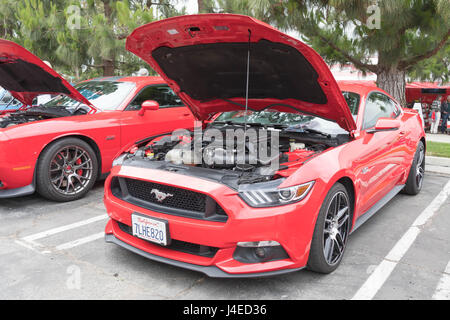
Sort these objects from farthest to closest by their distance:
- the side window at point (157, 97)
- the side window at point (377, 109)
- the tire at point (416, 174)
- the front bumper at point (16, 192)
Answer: the side window at point (157, 97), the tire at point (416, 174), the front bumper at point (16, 192), the side window at point (377, 109)

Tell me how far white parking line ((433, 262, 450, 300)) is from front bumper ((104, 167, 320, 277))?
937mm

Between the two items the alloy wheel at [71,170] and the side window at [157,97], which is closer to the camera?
the alloy wheel at [71,170]

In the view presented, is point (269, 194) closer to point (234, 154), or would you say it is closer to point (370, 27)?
point (234, 154)

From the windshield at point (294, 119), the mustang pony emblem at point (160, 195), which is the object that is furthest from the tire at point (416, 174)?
the mustang pony emblem at point (160, 195)

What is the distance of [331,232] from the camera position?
290cm

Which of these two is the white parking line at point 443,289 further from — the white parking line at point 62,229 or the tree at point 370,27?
the tree at point 370,27

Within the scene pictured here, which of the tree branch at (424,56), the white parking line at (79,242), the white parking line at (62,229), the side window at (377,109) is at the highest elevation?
the tree branch at (424,56)

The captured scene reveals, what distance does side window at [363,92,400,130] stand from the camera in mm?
3770

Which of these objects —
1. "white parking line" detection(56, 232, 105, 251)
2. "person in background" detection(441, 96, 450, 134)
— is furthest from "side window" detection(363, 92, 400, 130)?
"person in background" detection(441, 96, 450, 134)

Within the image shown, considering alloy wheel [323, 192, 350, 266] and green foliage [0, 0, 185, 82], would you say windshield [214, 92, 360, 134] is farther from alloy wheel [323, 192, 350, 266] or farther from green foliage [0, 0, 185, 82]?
green foliage [0, 0, 185, 82]

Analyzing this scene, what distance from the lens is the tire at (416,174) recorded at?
16.0 feet

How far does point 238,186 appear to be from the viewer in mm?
2547

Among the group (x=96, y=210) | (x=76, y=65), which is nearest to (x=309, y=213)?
(x=96, y=210)

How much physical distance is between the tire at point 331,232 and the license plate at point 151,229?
102 cm
